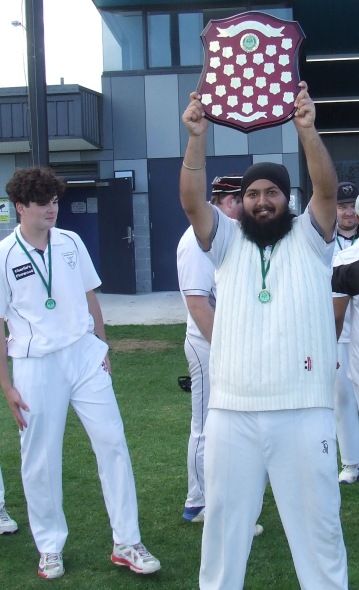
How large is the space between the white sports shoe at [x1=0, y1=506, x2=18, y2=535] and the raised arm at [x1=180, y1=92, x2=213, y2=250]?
269 cm

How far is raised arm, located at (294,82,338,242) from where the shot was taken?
3.47 m

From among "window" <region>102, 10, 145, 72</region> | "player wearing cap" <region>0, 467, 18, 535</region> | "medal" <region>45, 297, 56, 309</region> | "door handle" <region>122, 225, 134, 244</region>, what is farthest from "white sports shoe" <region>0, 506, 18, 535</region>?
"window" <region>102, 10, 145, 72</region>

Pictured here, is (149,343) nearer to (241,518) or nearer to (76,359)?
(76,359)

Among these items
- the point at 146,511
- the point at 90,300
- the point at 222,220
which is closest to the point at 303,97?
the point at 222,220

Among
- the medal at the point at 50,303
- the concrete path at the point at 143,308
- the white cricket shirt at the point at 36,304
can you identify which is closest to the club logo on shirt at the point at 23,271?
the white cricket shirt at the point at 36,304

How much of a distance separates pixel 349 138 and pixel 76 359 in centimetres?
2098

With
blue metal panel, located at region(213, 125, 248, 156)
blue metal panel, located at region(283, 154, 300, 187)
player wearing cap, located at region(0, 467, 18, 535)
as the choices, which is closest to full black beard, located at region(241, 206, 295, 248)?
player wearing cap, located at region(0, 467, 18, 535)

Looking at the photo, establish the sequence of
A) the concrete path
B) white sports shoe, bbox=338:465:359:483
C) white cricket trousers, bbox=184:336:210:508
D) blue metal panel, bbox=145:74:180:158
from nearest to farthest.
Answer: white cricket trousers, bbox=184:336:210:508
white sports shoe, bbox=338:465:359:483
the concrete path
blue metal panel, bbox=145:74:180:158

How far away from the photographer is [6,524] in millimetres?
5426

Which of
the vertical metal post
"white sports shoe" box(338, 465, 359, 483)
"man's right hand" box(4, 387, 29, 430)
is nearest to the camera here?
"man's right hand" box(4, 387, 29, 430)

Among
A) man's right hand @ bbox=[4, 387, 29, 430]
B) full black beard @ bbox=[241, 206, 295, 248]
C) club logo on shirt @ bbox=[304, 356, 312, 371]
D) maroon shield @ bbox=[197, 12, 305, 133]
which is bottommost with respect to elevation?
man's right hand @ bbox=[4, 387, 29, 430]

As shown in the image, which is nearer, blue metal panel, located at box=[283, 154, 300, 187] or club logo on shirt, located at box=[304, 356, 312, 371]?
club logo on shirt, located at box=[304, 356, 312, 371]

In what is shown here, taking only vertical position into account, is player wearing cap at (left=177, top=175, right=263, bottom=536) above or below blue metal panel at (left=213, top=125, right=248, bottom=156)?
below

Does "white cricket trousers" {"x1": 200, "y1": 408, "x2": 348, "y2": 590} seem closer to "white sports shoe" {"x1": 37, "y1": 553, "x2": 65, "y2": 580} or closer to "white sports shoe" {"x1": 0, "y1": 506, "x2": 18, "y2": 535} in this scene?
"white sports shoe" {"x1": 37, "y1": 553, "x2": 65, "y2": 580}
